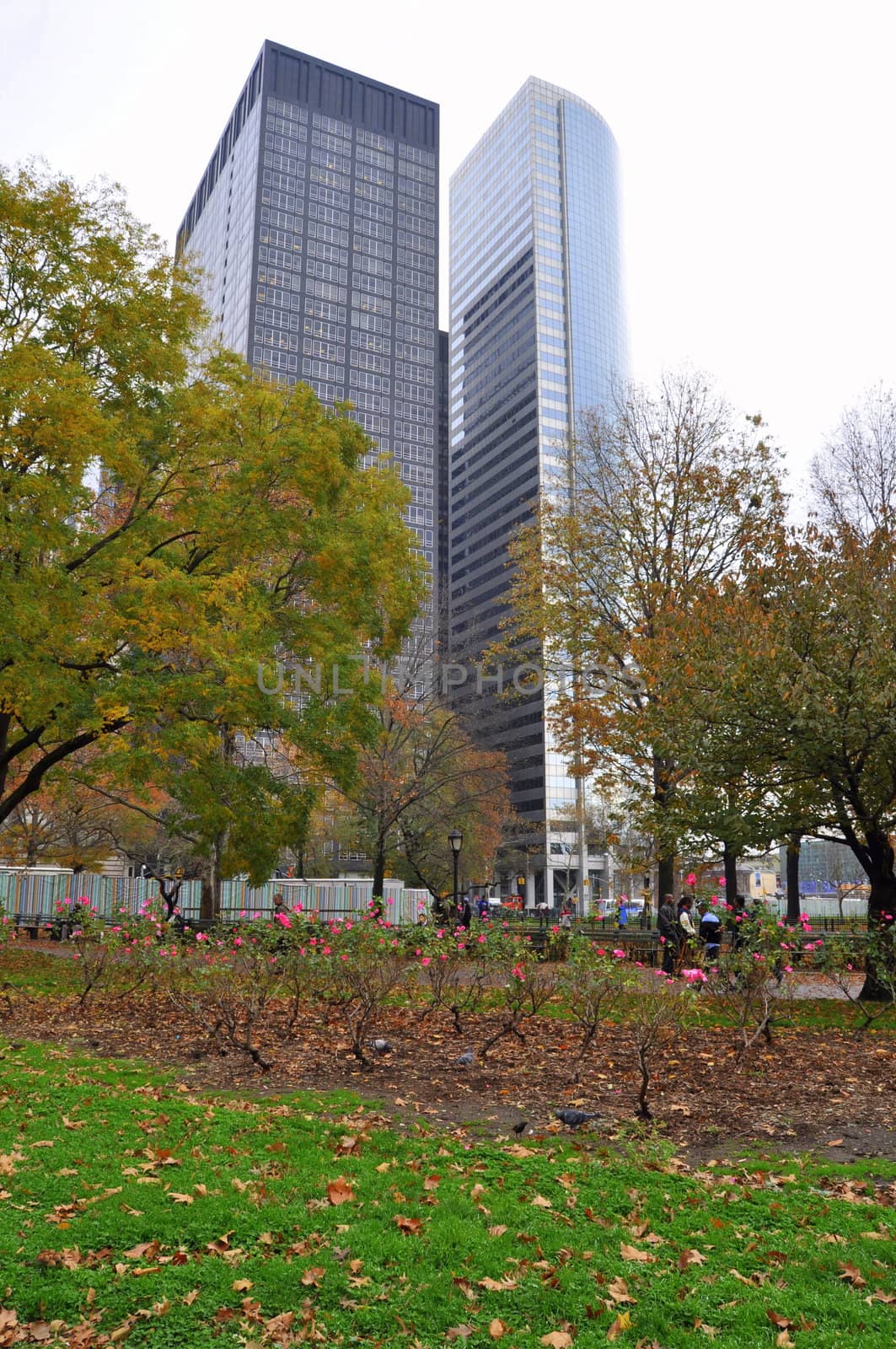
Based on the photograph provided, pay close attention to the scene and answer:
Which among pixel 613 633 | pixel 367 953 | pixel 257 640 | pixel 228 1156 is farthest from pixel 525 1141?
pixel 613 633

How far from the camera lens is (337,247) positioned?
119 metres

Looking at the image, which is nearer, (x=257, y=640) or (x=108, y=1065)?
(x=108, y=1065)

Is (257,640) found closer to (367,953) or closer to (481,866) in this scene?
(367,953)

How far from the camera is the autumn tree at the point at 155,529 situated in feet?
46.5

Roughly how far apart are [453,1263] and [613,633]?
2051cm

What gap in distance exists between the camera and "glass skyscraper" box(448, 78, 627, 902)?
388ft

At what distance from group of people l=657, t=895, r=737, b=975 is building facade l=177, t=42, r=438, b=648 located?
314 feet

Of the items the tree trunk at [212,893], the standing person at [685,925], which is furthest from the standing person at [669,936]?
the tree trunk at [212,893]

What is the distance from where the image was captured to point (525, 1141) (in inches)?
266

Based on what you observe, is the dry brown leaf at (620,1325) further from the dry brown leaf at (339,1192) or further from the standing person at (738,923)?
the standing person at (738,923)

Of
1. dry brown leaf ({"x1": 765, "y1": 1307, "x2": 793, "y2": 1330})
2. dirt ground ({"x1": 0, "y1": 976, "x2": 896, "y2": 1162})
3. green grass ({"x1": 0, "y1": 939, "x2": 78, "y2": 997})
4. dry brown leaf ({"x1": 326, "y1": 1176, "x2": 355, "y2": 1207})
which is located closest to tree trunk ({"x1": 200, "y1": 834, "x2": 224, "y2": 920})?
green grass ({"x1": 0, "y1": 939, "x2": 78, "y2": 997})

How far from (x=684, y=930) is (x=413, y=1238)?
1214 cm

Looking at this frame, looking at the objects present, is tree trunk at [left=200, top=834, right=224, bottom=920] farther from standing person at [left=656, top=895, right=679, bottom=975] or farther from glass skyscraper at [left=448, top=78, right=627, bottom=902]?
glass skyscraper at [left=448, top=78, right=627, bottom=902]

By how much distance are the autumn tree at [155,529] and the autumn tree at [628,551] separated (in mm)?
6574
